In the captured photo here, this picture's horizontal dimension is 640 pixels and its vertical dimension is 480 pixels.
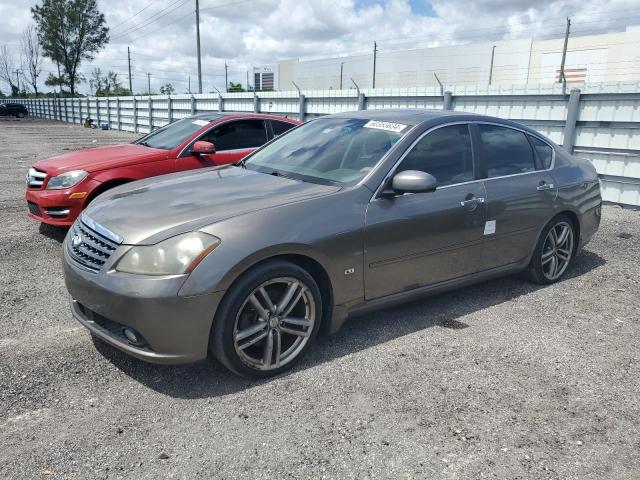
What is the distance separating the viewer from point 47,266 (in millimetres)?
5293

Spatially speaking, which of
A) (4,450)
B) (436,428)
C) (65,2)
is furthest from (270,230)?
(65,2)

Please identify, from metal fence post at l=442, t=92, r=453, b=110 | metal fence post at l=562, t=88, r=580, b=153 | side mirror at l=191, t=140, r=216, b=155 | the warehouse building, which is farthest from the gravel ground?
the warehouse building

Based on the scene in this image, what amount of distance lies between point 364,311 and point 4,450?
2196 millimetres

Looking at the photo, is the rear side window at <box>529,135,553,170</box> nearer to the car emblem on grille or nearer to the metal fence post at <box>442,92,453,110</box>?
the car emblem on grille

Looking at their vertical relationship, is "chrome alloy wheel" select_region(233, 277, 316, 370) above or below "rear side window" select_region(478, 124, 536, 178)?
below

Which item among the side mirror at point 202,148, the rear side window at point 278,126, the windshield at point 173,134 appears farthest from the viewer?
the rear side window at point 278,126

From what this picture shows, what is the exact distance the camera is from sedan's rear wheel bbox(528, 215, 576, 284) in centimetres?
490

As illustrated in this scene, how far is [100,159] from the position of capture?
6156 millimetres

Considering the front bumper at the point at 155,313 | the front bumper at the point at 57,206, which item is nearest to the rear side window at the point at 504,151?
the front bumper at the point at 155,313

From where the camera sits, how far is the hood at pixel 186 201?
303cm

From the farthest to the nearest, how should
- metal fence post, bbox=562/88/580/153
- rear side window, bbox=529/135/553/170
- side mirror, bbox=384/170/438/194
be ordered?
metal fence post, bbox=562/88/580/153 → rear side window, bbox=529/135/553/170 → side mirror, bbox=384/170/438/194

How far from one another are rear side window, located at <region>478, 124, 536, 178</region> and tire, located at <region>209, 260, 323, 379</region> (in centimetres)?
203

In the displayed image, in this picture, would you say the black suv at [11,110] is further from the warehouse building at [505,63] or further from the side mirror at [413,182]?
the side mirror at [413,182]

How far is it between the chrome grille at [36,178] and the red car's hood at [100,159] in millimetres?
56
